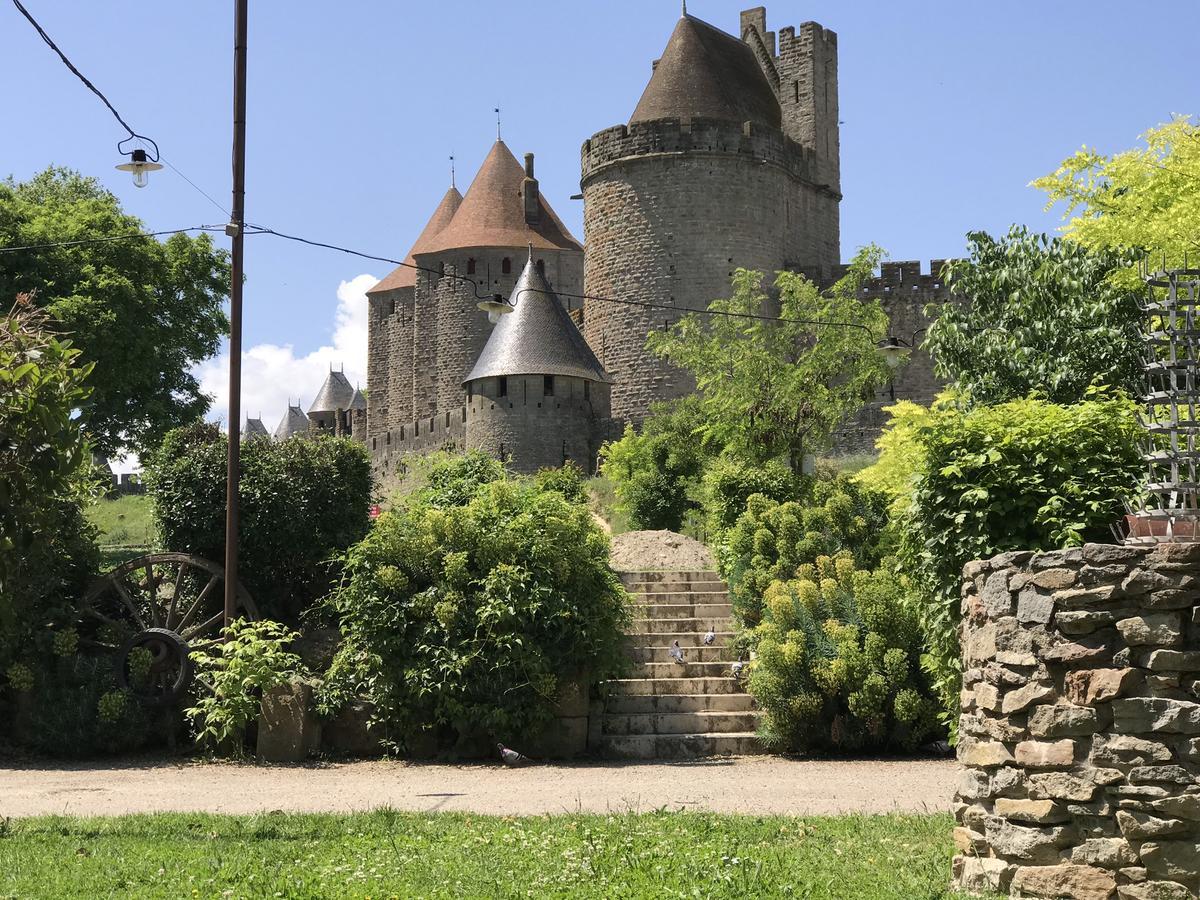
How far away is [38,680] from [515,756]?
14.5ft

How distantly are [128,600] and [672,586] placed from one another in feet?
18.7

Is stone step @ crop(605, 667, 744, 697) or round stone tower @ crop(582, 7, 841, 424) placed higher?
round stone tower @ crop(582, 7, 841, 424)

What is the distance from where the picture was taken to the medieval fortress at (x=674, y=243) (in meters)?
34.8

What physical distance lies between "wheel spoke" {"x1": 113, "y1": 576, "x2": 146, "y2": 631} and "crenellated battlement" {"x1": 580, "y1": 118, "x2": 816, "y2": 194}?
78.9 ft

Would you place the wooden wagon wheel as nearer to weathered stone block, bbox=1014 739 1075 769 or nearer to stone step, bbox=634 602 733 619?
stone step, bbox=634 602 733 619

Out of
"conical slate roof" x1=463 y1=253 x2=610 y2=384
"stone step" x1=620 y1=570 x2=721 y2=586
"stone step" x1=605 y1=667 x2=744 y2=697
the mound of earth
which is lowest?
"stone step" x1=605 y1=667 x2=744 y2=697

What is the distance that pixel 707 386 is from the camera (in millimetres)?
28531

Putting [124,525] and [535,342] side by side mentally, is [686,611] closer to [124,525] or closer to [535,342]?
[535,342]

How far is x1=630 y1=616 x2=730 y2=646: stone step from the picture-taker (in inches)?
582

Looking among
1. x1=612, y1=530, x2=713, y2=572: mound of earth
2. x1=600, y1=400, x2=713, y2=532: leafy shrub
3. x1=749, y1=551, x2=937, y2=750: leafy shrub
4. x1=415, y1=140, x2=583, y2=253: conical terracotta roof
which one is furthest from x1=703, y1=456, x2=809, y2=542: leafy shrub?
x1=415, y1=140, x2=583, y2=253: conical terracotta roof

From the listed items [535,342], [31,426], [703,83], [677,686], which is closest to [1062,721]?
[31,426]

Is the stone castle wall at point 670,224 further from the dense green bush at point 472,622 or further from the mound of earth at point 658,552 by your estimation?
the dense green bush at point 472,622

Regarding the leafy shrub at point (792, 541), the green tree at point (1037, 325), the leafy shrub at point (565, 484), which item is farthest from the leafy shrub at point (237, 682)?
the leafy shrub at point (565, 484)

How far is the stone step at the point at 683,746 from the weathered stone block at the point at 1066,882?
602cm
